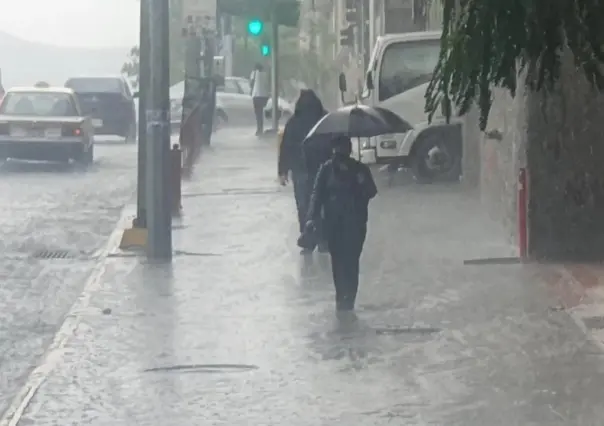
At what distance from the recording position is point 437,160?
22.4 m

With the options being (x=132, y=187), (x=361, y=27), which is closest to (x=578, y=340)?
(x=132, y=187)

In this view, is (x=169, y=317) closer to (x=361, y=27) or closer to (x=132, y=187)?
(x=132, y=187)

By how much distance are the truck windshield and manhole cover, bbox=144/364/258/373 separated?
12.6 meters

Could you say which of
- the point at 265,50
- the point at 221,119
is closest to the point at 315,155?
the point at 265,50

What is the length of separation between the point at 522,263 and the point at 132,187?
426 inches

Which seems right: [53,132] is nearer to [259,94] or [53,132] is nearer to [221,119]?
[259,94]

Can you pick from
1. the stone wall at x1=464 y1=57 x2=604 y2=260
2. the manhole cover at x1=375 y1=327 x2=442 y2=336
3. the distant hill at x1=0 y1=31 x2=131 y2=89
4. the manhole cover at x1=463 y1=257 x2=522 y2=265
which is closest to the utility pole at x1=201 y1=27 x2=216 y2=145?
the manhole cover at x1=463 y1=257 x2=522 y2=265

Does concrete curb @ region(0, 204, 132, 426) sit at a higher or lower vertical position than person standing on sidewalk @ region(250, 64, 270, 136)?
lower

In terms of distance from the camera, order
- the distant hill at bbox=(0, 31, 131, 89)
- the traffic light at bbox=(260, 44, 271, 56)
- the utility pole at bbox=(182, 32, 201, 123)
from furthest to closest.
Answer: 1. the distant hill at bbox=(0, 31, 131, 89)
2. the traffic light at bbox=(260, 44, 271, 56)
3. the utility pole at bbox=(182, 32, 201, 123)

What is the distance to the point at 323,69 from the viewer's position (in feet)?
168

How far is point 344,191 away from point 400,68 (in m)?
10.8

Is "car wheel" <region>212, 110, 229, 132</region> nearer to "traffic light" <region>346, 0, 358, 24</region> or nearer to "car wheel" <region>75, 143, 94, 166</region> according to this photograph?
"traffic light" <region>346, 0, 358, 24</region>

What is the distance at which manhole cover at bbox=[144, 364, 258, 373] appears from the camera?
32.1 feet

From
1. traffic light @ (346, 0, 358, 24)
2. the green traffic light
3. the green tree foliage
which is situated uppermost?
traffic light @ (346, 0, 358, 24)
